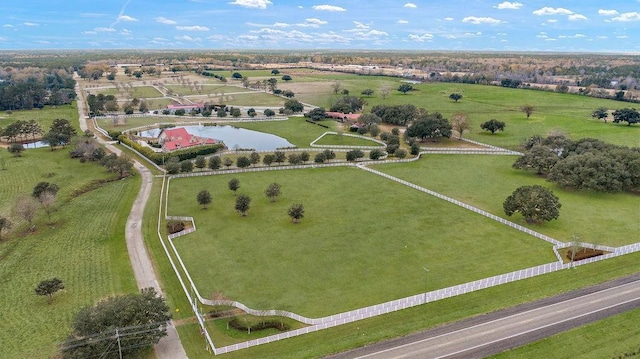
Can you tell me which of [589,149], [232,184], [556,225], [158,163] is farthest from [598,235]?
[158,163]

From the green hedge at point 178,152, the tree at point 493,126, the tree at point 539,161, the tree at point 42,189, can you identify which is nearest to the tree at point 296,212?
the tree at point 42,189

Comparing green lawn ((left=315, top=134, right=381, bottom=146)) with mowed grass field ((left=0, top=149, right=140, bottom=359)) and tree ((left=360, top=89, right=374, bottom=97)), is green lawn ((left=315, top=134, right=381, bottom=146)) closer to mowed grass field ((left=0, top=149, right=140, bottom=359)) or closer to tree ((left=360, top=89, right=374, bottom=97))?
mowed grass field ((left=0, top=149, right=140, bottom=359))

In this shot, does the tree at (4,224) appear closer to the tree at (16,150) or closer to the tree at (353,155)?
the tree at (16,150)

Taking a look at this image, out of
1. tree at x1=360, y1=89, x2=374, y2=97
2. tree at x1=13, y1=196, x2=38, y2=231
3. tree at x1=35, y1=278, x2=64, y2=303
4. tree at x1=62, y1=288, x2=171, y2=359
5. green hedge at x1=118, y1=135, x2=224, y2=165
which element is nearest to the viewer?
tree at x1=62, y1=288, x2=171, y2=359

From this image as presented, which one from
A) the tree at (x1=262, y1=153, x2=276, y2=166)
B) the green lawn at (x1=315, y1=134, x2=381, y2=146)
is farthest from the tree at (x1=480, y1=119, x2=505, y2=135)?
the tree at (x1=262, y1=153, x2=276, y2=166)

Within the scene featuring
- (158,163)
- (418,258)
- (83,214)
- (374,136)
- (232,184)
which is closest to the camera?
(418,258)

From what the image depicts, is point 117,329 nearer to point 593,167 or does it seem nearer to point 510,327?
point 510,327

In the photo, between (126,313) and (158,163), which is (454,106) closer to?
(158,163)
